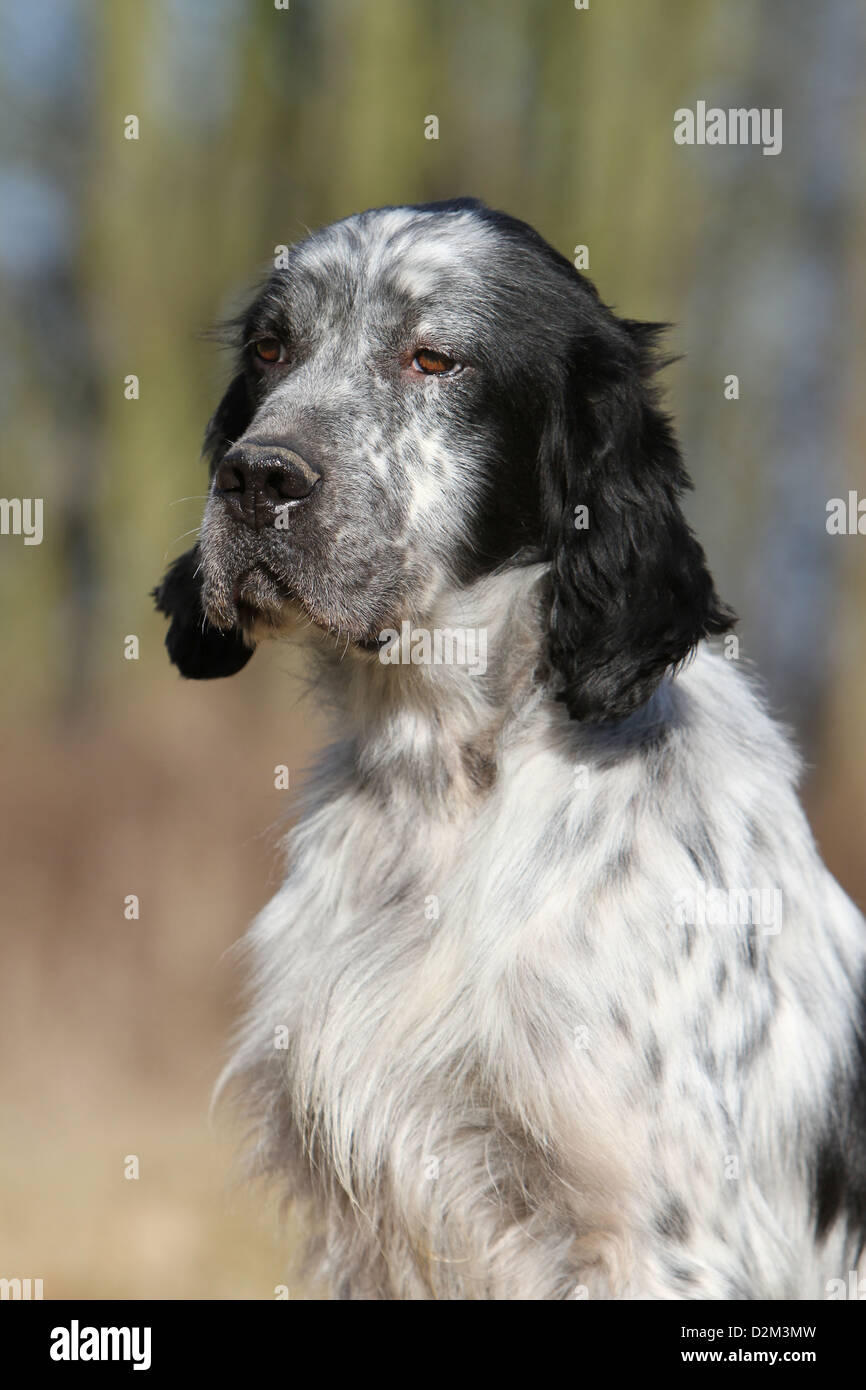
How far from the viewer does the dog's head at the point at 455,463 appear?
10.6ft

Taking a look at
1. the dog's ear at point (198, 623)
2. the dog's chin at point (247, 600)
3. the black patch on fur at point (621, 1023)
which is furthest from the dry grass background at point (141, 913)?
the black patch on fur at point (621, 1023)

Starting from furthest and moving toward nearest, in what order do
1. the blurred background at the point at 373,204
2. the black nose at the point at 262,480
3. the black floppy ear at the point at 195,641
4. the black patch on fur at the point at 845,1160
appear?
the blurred background at the point at 373,204
the black floppy ear at the point at 195,641
the black patch on fur at the point at 845,1160
the black nose at the point at 262,480

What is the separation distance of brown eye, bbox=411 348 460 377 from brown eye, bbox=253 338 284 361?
421mm

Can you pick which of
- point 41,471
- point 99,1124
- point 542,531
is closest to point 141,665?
point 41,471

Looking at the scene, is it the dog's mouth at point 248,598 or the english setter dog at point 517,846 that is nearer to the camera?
the english setter dog at point 517,846

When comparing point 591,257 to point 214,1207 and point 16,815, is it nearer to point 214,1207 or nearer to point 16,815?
point 16,815

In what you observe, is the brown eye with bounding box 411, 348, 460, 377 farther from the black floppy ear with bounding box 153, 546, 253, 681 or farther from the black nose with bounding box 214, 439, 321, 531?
the black floppy ear with bounding box 153, 546, 253, 681

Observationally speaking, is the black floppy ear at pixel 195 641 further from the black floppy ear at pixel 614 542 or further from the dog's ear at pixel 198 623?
the black floppy ear at pixel 614 542

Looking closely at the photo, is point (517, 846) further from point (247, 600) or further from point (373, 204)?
point (373, 204)

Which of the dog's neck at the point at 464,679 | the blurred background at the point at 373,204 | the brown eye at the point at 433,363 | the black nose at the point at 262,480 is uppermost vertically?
the blurred background at the point at 373,204

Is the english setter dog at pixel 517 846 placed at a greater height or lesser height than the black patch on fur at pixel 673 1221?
greater

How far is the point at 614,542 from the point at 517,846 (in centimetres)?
73

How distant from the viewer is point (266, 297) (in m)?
3.79

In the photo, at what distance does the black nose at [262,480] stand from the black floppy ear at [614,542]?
618mm
